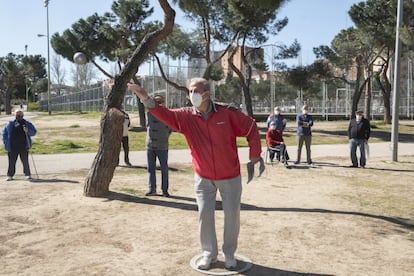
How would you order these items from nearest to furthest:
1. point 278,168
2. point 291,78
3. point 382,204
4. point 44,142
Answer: point 382,204, point 278,168, point 44,142, point 291,78

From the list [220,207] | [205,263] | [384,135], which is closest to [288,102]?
[384,135]

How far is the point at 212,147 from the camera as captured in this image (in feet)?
15.2

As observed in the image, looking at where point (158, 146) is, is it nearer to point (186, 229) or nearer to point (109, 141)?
point (109, 141)

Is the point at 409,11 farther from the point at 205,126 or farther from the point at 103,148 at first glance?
the point at 205,126

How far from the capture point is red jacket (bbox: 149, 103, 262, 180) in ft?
15.2

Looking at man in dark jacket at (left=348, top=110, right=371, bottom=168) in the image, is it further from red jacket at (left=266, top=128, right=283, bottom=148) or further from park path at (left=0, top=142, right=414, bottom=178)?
red jacket at (left=266, top=128, right=283, bottom=148)

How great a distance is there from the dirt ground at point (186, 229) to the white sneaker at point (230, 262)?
0.25 ft

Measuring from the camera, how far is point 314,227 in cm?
654

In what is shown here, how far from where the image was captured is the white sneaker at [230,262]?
4797 millimetres

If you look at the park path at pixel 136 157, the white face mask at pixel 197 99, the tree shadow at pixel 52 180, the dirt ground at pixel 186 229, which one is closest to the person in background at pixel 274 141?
the park path at pixel 136 157

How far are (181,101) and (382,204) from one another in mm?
24934

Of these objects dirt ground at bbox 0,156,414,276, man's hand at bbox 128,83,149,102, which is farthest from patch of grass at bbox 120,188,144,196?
man's hand at bbox 128,83,149,102

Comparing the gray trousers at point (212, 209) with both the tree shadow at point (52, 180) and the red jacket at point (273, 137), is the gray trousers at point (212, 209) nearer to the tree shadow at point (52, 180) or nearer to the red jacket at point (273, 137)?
the tree shadow at point (52, 180)

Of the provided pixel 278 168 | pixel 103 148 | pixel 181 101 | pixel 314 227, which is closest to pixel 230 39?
pixel 181 101
